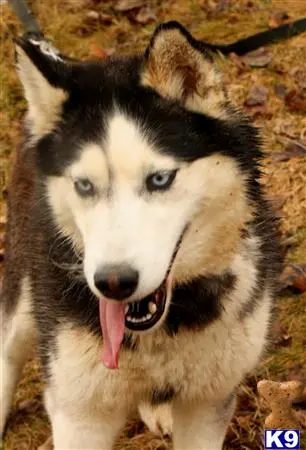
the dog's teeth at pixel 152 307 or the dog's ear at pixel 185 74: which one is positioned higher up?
the dog's ear at pixel 185 74

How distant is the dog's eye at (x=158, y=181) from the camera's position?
268 centimetres

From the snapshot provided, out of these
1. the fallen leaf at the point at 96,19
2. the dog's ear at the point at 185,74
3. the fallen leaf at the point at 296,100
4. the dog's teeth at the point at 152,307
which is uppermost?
the dog's ear at the point at 185,74

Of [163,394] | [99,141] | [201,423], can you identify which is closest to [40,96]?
[99,141]

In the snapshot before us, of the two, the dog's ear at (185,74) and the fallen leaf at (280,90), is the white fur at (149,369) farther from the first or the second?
the fallen leaf at (280,90)

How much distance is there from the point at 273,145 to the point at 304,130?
0.22m

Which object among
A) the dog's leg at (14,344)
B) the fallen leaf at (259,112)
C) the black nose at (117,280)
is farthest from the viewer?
the fallen leaf at (259,112)

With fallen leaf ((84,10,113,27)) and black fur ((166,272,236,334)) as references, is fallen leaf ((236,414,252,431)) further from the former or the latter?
fallen leaf ((84,10,113,27))

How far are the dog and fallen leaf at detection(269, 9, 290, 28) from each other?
11.2ft

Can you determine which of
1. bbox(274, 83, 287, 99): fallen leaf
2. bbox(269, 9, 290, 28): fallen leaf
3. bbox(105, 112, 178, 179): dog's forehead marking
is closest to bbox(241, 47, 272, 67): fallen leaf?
bbox(274, 83, 287, 99): fallen leaf

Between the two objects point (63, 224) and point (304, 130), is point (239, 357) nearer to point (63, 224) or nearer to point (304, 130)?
point (63, 224)

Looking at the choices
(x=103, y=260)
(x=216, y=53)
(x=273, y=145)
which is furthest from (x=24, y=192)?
(x=216, y=53)

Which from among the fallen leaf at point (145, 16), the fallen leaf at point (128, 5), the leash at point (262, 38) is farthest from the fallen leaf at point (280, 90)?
the fallen leaf at point (128, 5)

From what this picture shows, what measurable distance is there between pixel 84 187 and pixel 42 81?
42 cm

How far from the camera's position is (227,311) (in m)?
3.19
